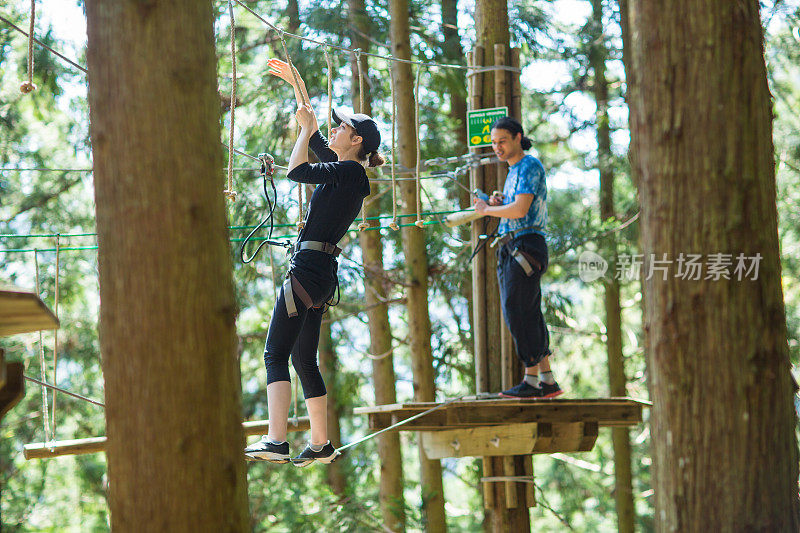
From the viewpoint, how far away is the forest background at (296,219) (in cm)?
892

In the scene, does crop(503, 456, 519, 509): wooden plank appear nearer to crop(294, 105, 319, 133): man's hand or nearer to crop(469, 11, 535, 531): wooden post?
crop(469, 11, 535, 531): wooden post

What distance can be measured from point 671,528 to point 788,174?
9.86 m

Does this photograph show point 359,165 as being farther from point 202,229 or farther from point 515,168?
point 202,229

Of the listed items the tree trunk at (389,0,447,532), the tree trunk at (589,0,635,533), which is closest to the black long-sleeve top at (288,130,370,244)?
the tree trunk at (389,0,447,532)

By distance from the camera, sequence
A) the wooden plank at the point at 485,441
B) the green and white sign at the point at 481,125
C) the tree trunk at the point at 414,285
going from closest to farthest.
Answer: the wooden plank at the point at 485,441
the green and white sign at the point at 481,125
the tree trunk at the point at 414,285

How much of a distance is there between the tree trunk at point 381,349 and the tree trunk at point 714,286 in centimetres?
490

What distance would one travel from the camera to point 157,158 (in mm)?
2385

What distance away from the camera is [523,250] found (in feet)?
14.9

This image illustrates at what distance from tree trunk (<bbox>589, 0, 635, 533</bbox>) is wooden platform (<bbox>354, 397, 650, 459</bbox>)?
448cm

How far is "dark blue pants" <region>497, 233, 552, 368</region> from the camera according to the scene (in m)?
4.57

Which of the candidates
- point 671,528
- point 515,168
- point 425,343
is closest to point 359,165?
point 515,168

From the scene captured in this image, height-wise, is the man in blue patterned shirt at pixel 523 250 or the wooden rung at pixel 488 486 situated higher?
the man in blue patterned shirt at pixel 523 250

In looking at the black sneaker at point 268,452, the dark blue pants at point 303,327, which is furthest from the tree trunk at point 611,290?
the black sneaker at point 268,452

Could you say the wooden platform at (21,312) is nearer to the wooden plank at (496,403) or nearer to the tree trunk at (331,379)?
the wooden plank at (496,403)
